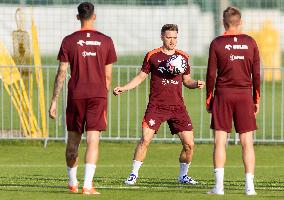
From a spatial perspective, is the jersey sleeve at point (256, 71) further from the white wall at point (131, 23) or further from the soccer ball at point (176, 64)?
the white wall at point (131, 23)

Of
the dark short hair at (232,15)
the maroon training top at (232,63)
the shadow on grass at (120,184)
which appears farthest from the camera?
the shadow on grass at (120,184)

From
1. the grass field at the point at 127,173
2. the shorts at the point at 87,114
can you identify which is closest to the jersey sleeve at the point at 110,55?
the shorts at the point at 87,114

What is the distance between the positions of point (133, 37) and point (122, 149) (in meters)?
6.79

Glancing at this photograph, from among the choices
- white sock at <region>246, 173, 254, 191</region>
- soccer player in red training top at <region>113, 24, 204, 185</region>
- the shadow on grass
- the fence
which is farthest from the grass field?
soccer player in red training top at <region>113, 24, 204, 185</region>

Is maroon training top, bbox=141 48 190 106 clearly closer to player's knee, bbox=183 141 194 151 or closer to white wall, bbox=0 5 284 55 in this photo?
player's knee, bbox=183 141 194 151

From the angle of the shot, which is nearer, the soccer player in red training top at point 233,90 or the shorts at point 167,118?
the soccer player in red training top at point 233,90

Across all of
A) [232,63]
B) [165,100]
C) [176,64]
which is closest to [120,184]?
[165,100]

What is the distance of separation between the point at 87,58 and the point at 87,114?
65 cm

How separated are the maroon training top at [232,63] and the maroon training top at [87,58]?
1176mm

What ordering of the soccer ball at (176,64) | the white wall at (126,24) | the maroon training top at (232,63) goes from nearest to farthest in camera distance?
1. the maroon training top at (232,63)
2. the soccer ball at (176,64)
3. the white wall at (126,24)

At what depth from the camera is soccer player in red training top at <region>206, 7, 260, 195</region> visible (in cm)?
1427

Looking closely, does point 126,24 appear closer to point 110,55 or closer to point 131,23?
point 131,23

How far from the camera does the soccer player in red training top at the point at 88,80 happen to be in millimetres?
14273

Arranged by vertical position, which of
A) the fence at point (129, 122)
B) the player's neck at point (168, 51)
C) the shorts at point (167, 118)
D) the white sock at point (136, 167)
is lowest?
the fence at point (129, 122)
